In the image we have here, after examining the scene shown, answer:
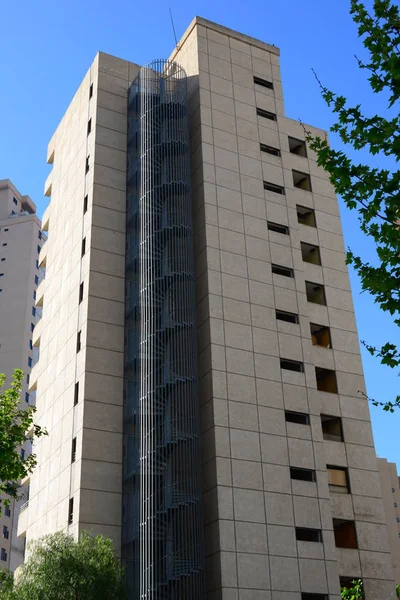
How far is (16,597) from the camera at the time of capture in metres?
30.7

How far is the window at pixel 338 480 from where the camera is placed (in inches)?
1617

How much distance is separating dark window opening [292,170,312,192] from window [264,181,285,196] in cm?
244

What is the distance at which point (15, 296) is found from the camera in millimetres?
114062

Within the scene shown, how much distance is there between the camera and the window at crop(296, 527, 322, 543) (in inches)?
1503

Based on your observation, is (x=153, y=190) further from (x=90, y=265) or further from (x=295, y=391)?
(x=295, y=391)

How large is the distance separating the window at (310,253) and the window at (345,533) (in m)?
15.1

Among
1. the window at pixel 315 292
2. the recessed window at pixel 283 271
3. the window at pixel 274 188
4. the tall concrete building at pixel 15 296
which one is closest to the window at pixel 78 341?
the recessed window at pixel 283 271

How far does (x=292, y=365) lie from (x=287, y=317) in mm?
2894

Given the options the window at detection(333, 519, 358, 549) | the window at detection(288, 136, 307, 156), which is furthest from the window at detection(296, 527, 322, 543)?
the window at detection(288, 136, 307, 156)

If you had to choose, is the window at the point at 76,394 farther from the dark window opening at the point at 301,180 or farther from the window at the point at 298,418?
the dark window opening at the point at 301,180

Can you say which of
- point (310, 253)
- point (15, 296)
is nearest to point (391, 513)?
point (310, 253)

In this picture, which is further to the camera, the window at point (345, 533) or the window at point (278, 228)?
the window at point (278, 228)

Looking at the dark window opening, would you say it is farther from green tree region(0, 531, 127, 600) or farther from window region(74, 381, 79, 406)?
green tree region(0, 531, 127, 600)

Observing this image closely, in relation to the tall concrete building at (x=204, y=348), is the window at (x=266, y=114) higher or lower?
higher
